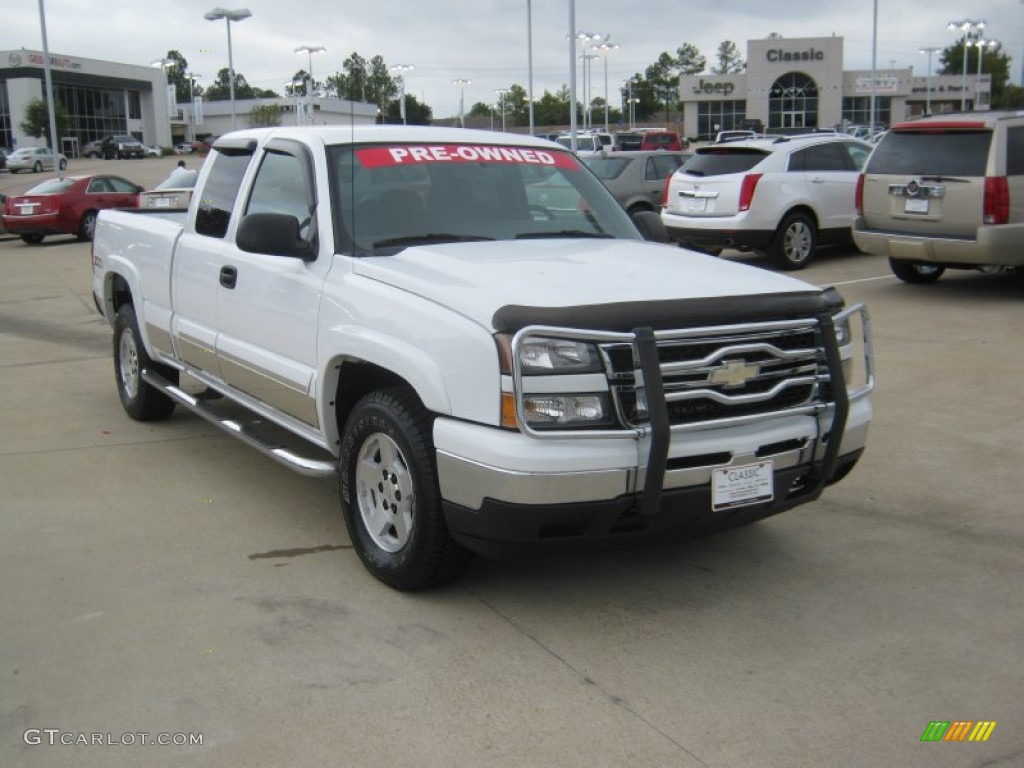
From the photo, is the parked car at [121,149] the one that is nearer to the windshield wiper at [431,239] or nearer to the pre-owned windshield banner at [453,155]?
the pre-owned windshield banner at [453,155]

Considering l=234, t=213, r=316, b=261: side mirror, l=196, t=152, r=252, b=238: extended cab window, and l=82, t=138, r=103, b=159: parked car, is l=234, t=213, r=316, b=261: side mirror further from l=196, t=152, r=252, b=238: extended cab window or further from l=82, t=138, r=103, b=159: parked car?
l=82, t=138, r=103, b=159: parked car

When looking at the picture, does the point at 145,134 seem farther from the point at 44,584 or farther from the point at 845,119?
the point at 44,584

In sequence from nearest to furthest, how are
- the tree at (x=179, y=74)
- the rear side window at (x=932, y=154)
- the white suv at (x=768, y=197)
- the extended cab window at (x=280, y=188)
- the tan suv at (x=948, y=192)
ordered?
the extended cab window at (x=280, y=188) < the tan suv at (x=948, y=192) < the rear side window at (x=932, y=154) < the white suv at (x=768, y=197) < the tree at (x=179, y=74)

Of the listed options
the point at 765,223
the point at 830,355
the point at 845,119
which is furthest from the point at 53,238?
the point at 845,119

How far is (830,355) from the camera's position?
4215mm

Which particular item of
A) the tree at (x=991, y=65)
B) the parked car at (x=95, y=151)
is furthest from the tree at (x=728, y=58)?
the parked car at (x=95, y=151)

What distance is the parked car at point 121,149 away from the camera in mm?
73125

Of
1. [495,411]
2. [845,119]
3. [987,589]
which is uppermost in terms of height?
[845,119]

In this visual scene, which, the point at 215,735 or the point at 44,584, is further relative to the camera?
the point at 44,584

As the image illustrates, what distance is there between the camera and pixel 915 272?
12.8 metres

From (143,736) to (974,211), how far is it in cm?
983

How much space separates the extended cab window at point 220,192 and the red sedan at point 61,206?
19.1 m

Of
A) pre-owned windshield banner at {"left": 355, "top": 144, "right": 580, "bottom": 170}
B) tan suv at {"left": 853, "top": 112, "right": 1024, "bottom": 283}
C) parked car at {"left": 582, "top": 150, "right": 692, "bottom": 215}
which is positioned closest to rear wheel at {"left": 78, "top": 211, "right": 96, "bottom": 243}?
parked car at {"left": 582, "top": 150, "right": 692, "bottom": 215}

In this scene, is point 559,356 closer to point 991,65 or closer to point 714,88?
point 714,88
